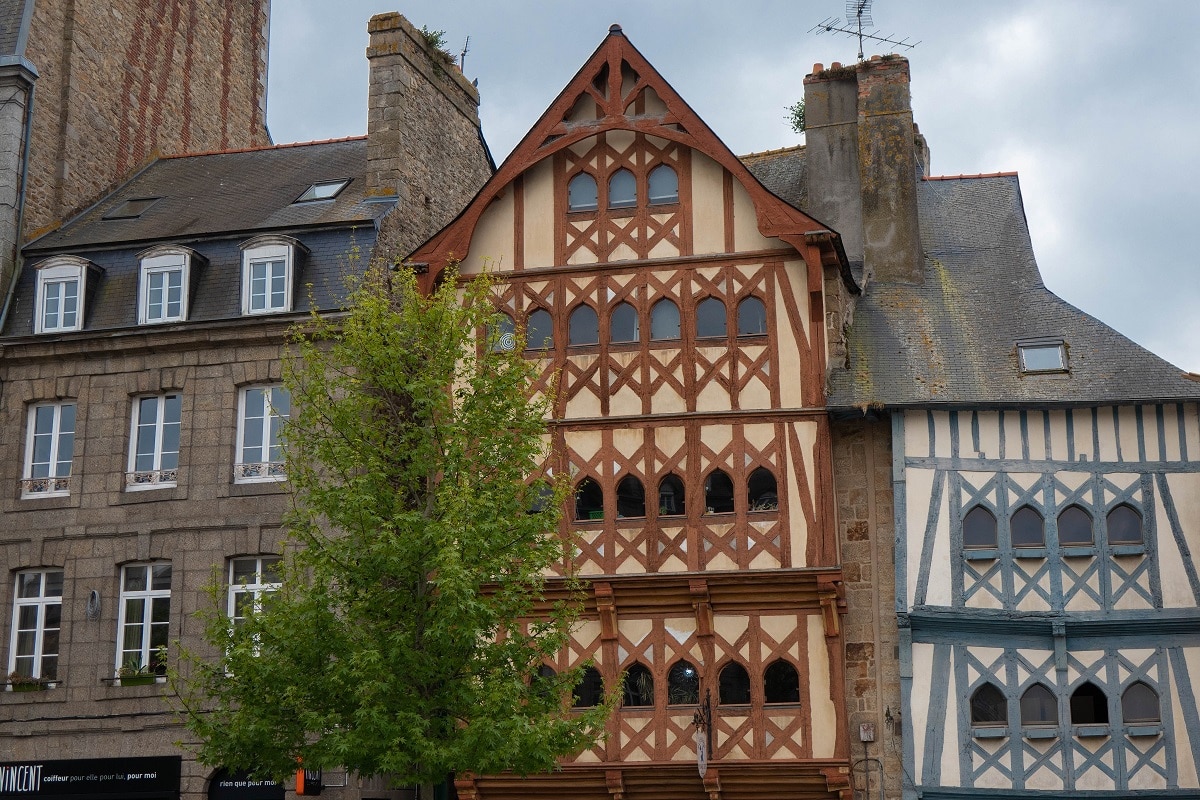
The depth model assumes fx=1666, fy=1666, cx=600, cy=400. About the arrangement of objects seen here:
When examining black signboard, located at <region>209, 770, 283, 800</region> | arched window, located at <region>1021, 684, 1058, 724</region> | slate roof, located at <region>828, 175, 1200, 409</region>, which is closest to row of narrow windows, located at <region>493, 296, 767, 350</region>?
slate roof, located at <region>828, 175, 1200, 409</region>

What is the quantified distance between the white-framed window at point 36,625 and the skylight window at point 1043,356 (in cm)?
1373

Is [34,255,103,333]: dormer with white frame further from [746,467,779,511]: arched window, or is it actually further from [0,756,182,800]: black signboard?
[746,467,779,511]: arched window

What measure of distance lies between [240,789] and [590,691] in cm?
491

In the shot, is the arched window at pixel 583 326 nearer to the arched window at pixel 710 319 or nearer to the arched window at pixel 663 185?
the arched window at pixel 710 319

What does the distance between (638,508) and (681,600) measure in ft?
4.56

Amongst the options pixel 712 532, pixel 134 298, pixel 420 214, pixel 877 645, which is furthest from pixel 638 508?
pixel 134 298

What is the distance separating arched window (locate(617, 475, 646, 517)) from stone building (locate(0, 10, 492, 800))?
15.4 ft

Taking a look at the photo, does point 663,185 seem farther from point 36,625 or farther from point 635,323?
point 36,625

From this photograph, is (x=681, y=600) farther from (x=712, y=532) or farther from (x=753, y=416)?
(x=753, y=416)

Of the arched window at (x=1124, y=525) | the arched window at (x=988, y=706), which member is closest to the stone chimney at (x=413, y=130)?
the arched window at (x=988, y=706)

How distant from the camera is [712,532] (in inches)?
849

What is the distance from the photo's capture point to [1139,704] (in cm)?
2080

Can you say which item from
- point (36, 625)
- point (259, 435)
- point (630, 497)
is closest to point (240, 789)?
point (36, 625)

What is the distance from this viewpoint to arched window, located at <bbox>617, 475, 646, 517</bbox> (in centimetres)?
2203
